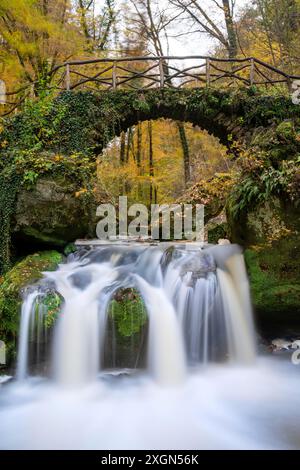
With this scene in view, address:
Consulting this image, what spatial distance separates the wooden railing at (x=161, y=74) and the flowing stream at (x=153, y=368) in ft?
21.7

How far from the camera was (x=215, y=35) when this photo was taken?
58.0 ft

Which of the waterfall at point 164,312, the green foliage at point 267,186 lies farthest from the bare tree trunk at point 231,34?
the waterfall at point 164,312

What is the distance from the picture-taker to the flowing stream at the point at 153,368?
434 cm

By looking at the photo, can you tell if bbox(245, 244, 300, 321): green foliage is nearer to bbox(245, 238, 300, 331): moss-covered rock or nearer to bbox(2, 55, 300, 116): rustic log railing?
bbox(245, 238, 300, 331): moss-covered rock

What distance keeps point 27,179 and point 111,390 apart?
4.68 metres

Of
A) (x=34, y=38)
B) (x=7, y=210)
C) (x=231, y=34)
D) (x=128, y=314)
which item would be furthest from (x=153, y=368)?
(x=231, y=34)

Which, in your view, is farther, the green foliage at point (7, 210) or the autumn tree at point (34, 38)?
the autumn tree at point (34, 38)

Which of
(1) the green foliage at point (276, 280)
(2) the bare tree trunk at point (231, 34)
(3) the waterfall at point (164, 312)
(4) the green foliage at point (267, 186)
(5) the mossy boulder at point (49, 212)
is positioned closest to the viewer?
(3) the waterfall at point (164, 312)

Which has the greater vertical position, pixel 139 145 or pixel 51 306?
pixel 139 145

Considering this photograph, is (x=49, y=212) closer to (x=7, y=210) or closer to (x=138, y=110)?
(x=7, y=210)

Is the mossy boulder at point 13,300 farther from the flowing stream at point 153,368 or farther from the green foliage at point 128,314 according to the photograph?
the green foliage at point 128,314

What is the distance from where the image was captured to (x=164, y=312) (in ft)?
20.0

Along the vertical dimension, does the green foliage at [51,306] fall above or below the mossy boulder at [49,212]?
below

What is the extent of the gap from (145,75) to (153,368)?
9106mm
